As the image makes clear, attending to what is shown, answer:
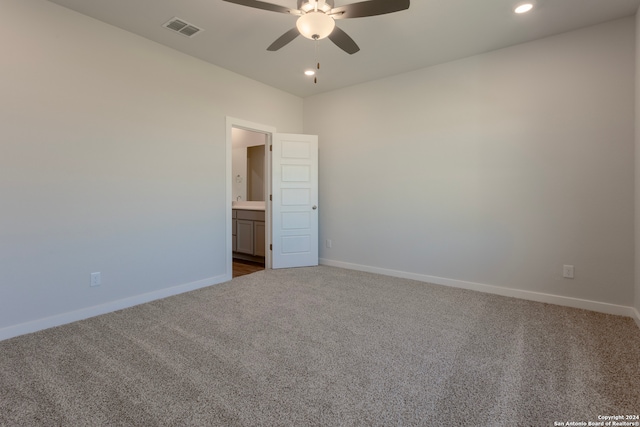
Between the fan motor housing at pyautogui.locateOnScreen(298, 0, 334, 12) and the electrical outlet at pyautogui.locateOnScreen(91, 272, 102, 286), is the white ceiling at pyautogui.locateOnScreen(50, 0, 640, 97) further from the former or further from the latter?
the electrical outlet at pyautogui.locateOnScreen(91, 272, 102, 286)

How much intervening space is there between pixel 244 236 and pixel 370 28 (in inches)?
150

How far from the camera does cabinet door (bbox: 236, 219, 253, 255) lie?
5.27 metres

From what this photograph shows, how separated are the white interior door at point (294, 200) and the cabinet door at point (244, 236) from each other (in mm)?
865

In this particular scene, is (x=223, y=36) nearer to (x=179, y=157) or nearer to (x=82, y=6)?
(x=82, y=6)

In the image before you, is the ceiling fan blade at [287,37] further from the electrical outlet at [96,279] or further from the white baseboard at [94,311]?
the white baseboard at [94,311]

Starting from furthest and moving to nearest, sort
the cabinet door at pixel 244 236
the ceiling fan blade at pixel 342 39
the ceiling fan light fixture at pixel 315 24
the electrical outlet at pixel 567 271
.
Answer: the cabinet door at pixel 244 236 → the electrical outlet at pixel 567 271 → the ceiling fan blade at pixel 342 39 → the ceiling fan light fixture at pixel 315 24

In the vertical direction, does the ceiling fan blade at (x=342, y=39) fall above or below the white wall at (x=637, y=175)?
above

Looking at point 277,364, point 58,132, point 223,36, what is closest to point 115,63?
point 58,132

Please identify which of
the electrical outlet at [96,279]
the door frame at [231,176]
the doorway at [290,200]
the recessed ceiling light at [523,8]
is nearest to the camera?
the recessed ceiling light at [523,8]

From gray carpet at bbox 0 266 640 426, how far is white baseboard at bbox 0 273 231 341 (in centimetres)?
10

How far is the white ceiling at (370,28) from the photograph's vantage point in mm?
2574

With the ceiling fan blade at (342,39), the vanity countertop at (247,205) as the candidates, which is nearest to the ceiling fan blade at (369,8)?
the ceiling fan blade at (342,39)

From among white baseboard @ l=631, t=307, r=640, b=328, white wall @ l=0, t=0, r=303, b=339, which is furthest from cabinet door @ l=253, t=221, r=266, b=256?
white baseboard @ l=631, t=307, r=640, b=328

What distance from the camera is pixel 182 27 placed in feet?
9.52
